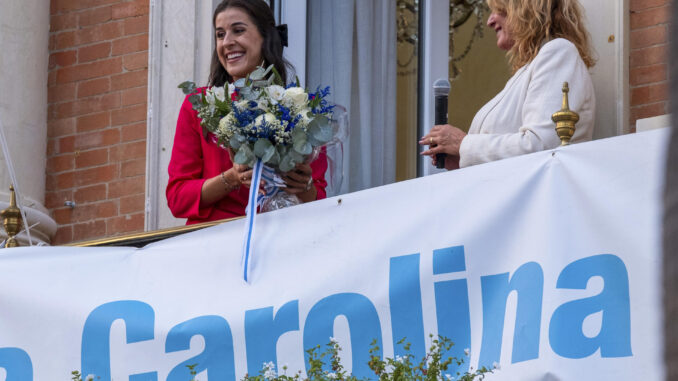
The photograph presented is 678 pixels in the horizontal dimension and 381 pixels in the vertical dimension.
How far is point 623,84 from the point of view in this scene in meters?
4.87

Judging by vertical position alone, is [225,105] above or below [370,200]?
above

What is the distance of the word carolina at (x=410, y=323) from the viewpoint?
11.5 ft

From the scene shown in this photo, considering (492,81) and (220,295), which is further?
(492,81)

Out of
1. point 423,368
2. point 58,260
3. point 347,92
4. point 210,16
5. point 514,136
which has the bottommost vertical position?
point 423,368

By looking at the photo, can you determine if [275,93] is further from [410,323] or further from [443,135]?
[410,323]

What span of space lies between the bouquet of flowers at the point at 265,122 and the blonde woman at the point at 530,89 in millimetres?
456

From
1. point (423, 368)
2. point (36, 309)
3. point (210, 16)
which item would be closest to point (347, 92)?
point (210, 16)

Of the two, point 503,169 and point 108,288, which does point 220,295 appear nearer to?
point 108,288

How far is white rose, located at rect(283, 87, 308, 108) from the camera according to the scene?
4445mm

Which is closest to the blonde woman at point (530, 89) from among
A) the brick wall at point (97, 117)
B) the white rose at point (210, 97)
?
the white rose at point (210, 97)

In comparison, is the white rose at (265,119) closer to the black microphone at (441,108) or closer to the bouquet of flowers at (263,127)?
the bouquet of flowers at (263,127)

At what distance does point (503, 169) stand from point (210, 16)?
2.75 metres

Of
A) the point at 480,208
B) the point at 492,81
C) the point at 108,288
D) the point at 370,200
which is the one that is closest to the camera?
the point at 480,208

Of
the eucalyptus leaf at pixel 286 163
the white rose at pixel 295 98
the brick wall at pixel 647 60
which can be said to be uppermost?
the brick wall at pixel 647 60
